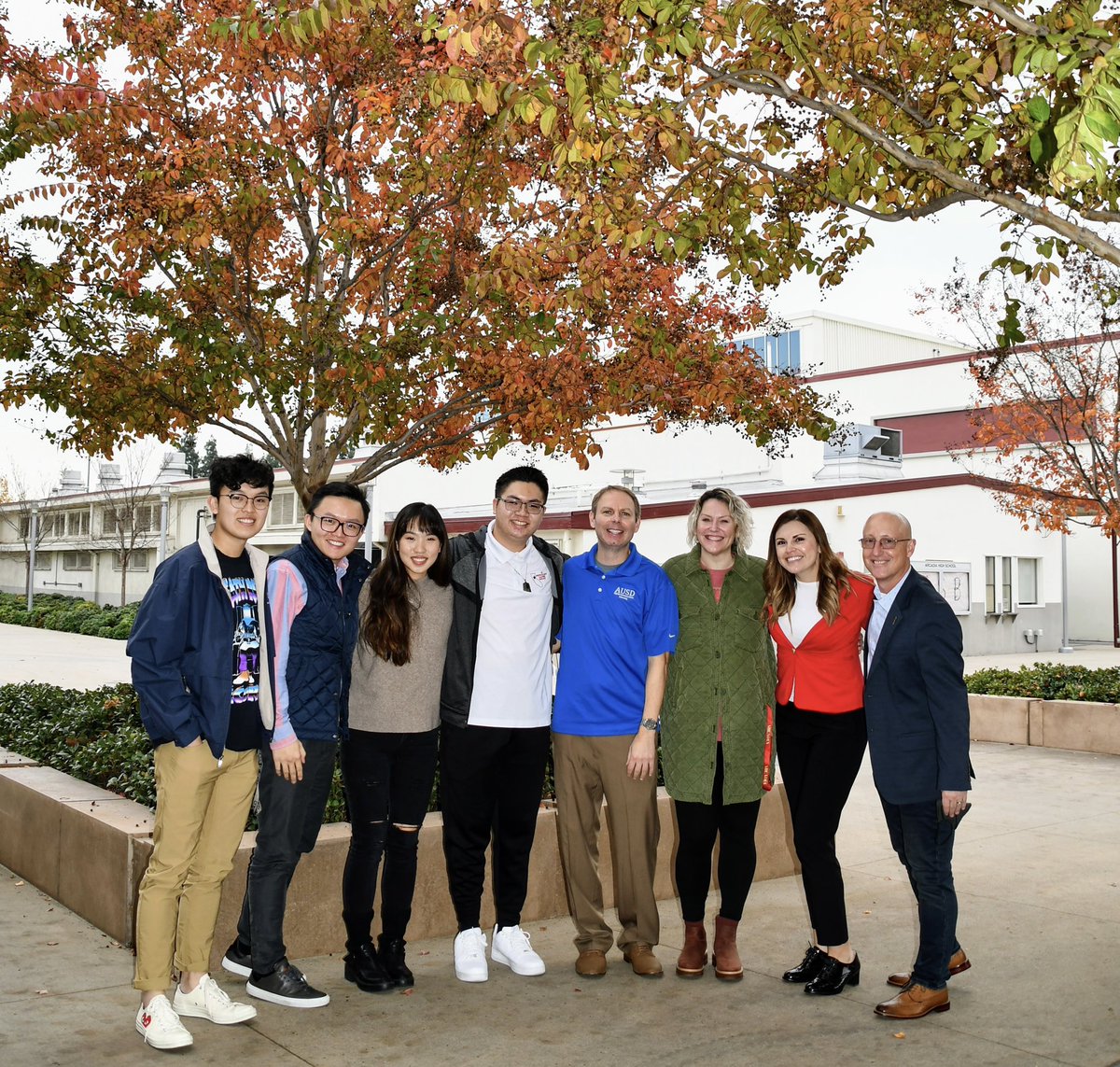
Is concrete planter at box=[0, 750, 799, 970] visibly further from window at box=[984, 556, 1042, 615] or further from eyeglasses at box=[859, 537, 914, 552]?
window at box=[984, 556, 1042, 615]

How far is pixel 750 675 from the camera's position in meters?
5.00

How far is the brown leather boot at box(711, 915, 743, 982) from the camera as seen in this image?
4.95 metres

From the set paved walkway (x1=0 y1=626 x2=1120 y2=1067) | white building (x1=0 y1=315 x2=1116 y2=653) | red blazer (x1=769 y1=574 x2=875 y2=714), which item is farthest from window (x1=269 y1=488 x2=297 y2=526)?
red blazer (x1=769 y1=574 x2=875 y2=714)

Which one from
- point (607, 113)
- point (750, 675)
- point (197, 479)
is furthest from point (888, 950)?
point (197, 479)

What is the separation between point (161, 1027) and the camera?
4.12m

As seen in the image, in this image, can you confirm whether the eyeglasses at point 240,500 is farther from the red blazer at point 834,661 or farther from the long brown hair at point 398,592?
the red blazer at point 834,661

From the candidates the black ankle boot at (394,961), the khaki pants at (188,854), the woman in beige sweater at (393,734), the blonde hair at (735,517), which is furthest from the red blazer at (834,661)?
the khaki pants at (188,854)

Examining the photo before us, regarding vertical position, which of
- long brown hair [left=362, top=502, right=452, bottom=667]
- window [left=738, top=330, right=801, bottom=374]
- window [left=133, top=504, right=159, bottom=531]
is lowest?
long brown hair [left=362, top=502, right=452, bottom=667]

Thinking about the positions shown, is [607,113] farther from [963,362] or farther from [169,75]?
[963,362]

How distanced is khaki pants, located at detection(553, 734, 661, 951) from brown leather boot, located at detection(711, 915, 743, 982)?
0.95ft

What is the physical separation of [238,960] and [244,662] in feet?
4.52

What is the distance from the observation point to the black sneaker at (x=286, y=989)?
454 centimetres

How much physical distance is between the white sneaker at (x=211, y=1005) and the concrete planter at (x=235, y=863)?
0.51 m

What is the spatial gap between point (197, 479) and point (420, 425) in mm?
41163
